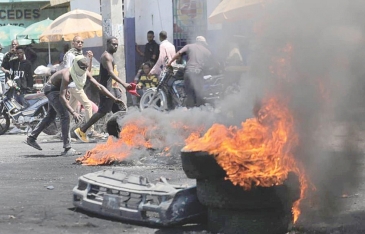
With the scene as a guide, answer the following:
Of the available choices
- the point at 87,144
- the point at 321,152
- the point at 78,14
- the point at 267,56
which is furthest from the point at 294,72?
the point at 78,14

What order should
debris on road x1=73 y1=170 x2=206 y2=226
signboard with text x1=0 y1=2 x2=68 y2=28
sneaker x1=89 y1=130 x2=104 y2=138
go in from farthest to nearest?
signboard with text x1=0 y1=2 x2=68 y2=28
sneaker x1=89 y1=130 x2=104 y2=138
debris on road x1=73 y1=170 x2=206 y2=226

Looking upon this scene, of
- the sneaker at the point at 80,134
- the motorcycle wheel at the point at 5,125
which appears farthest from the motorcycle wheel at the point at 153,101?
the sneaker at the point at 80,134

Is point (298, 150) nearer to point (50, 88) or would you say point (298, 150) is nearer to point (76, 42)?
point (50, 88)

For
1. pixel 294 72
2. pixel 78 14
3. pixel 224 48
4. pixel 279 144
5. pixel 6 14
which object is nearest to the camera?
pixel 279 144

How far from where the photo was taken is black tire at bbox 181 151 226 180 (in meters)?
5.68

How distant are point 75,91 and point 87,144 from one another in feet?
3.40

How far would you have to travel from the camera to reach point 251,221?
18.7 feet

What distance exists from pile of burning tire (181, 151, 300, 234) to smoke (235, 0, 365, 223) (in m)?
0.58

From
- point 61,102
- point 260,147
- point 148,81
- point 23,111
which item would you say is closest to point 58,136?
point 23,111

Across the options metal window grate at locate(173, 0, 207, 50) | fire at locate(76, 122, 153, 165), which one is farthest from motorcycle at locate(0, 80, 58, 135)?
fire at locate(76, 122, 153, 165)

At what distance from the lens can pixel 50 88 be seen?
11414mm

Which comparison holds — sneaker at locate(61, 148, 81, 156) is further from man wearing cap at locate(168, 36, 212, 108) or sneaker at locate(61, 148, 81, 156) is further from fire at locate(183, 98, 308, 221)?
fire at locate(183, 98, 308, 221)

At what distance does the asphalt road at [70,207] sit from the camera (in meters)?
6.04

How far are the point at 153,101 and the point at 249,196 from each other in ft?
34.7
